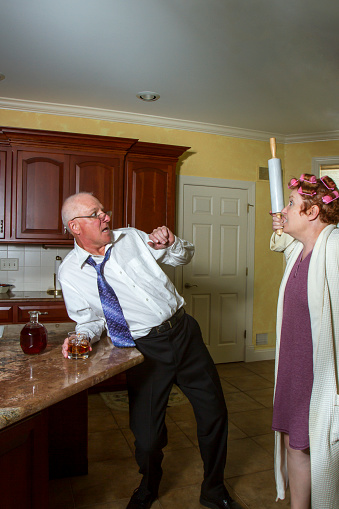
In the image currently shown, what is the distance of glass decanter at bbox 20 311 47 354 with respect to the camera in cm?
164

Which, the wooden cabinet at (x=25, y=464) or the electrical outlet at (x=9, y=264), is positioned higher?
the electrical outlet at (x=9, y=264)

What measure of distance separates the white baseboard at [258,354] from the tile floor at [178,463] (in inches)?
49.6

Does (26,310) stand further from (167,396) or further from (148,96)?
(148,96)

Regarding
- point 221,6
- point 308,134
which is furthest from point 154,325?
point 308,134

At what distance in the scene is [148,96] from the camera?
3902mm

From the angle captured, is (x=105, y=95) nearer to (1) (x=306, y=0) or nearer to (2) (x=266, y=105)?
(2) (x=266, y=105)

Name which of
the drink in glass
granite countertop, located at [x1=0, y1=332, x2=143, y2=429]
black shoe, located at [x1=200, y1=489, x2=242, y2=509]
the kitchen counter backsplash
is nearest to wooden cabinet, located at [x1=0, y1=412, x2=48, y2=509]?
granite countertop, located at [x1=0, y1=332, x2=143, y2=429]

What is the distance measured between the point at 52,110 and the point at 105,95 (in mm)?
660

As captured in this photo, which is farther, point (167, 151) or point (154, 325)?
point (167, 151)

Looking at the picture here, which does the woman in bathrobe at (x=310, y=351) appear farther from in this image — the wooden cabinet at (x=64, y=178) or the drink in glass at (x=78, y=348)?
the wooden cabinet at (x=64, y=178)

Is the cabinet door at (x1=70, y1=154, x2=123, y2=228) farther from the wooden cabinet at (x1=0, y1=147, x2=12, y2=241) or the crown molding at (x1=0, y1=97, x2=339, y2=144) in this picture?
the crown molding at (x1=0, y1=97, x2=339, y2=144)

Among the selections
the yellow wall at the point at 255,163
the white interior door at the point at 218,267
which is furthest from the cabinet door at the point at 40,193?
the white interior door at the point at 218,267

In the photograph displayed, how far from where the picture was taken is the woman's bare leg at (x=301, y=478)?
5.62 ft

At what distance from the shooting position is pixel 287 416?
5.82 ft
